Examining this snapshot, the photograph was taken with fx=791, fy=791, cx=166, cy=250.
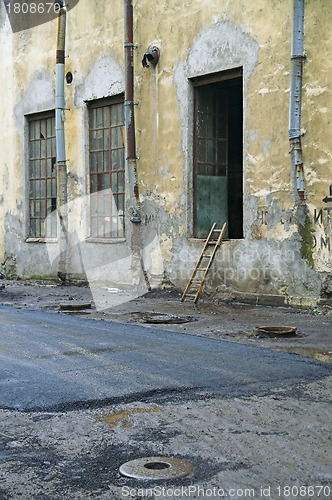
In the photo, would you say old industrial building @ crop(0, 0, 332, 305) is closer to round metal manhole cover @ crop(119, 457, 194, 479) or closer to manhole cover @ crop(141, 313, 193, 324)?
manhole cover @ crop(141, 313, 193, 324)

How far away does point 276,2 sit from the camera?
12.3m

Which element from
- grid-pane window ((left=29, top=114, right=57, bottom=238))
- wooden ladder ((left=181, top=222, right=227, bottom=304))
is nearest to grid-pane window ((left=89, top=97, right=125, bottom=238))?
grid-pane window ((left=29, top=114, right=57, bottom=238))

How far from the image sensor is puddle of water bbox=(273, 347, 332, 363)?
7.57 meters

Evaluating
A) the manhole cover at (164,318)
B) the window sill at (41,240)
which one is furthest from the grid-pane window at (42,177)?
the manhole cover at (164,318)

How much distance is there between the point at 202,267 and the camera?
13.7 meters

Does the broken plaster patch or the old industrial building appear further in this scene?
the broken plaster patch

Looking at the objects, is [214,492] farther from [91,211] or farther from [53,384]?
[91,211]

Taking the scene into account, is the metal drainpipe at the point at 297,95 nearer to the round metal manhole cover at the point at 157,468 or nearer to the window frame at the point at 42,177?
the window frame at the point at 42,177

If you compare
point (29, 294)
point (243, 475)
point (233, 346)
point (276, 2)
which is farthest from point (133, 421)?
point (29, 294)

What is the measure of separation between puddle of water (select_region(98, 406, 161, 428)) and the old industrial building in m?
6.67

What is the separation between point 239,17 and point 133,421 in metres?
9.38

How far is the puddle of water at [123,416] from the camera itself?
506 cm

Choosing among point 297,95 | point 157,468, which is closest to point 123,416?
point 157,468

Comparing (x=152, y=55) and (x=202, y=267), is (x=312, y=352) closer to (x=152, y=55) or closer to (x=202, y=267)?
(x=202, y=267)
